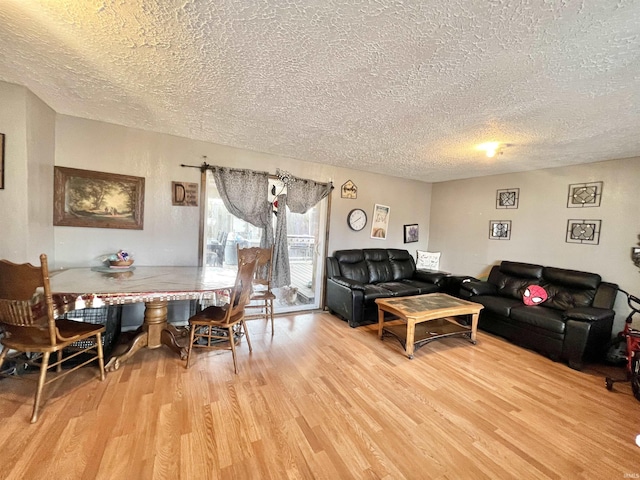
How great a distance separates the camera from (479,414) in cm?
187

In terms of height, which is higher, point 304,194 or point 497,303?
point 304,194

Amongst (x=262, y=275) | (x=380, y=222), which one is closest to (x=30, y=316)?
(x=262, y=275)

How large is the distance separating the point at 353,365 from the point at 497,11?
8.70 ft

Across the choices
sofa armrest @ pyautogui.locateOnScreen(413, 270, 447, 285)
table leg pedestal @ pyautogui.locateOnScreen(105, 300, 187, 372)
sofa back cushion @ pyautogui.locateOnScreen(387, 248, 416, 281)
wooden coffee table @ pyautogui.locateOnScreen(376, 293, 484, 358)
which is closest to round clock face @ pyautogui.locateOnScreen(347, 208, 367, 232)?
sofa back cushion @ pyautogui.locateOnScreen(387, 248, 416, 281)

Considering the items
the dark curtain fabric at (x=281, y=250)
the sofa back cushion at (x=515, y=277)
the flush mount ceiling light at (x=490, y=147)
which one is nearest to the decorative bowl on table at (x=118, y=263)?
the dark curtain fabric at (x=281, y=250)

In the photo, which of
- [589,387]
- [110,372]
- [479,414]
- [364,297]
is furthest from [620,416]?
[110,372]

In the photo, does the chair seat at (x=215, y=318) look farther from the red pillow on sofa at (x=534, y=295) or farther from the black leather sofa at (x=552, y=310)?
the red pillow on sofa at (x=534, y=295)

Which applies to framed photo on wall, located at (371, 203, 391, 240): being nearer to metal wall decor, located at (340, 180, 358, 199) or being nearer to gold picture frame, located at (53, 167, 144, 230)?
metal wall decor, located at (340, 180, 358, 199)

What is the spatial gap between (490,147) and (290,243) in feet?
9.37

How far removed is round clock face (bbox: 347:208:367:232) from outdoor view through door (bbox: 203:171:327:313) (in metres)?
0.49

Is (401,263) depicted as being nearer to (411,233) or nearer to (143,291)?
(411,233)

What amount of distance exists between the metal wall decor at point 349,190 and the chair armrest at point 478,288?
2183mm

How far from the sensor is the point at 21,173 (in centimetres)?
206

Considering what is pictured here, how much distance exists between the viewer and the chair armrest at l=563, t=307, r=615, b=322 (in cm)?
259
